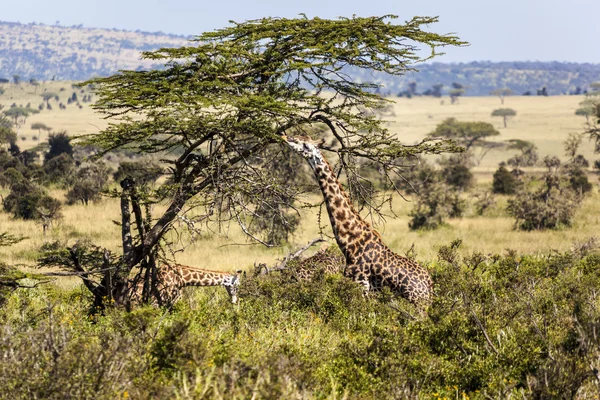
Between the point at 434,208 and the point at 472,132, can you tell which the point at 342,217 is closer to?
the point at 434,208

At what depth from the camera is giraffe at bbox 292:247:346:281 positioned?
12789mm

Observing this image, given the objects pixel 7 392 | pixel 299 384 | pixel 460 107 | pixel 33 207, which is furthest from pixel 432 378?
pixel 460 107

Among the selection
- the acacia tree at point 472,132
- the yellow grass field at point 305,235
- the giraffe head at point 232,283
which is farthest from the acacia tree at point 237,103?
the acacia tree at point 472,132

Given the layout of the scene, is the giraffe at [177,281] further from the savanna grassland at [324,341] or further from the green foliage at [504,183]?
the green foliage at [504,183]

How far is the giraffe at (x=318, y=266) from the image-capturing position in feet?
42.0

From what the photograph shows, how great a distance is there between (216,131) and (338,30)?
238 centimetres

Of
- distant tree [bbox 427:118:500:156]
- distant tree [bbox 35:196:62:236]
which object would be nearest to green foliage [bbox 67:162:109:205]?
distant tree [bbox 35:196:62:236]

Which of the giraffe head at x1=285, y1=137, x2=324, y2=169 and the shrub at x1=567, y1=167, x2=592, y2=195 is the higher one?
the giraffe head at x1=285, y1=137, x2=324, y2=169

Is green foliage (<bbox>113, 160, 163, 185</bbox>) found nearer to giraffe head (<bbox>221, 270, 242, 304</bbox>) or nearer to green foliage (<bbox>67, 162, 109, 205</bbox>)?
green foliage (<bbox>67, 162, 109, 205</bbox>)

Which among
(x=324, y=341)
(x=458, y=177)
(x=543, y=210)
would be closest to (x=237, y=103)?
(x=324, y=341)

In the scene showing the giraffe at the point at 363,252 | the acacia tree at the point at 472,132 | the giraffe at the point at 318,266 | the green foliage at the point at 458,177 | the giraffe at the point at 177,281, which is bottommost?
the acacia tree at the point at 472,132

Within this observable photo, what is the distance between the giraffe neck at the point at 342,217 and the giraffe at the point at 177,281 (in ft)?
6.63

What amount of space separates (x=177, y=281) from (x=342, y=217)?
2.77 metres

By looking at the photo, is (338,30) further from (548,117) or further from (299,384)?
(548,117)
